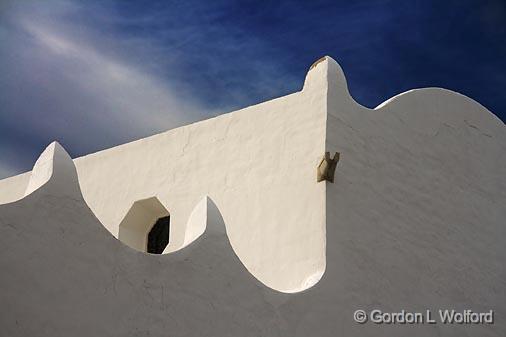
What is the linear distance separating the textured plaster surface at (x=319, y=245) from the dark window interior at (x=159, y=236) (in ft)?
2.53

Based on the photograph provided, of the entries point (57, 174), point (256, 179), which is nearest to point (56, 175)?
point (57, 174)

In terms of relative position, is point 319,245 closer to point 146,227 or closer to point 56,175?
point 56,175

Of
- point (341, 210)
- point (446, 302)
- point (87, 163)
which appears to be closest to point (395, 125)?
point (341, 210)

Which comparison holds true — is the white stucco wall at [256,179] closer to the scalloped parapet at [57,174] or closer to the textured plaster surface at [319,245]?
the textured plaster surface at [319,245]

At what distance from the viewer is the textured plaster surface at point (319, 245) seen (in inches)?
233

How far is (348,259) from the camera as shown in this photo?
857 cm

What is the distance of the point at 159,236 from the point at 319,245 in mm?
4052

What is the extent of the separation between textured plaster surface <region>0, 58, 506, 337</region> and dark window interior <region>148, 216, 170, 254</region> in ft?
2.53

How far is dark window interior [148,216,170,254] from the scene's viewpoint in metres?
11.6

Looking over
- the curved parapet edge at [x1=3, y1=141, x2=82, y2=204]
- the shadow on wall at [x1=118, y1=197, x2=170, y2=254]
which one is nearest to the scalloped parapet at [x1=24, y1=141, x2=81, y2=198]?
the curved parapet edge at [x1=3, y1=141, x2=82, y2=204]

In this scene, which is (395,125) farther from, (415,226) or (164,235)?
(164,235)

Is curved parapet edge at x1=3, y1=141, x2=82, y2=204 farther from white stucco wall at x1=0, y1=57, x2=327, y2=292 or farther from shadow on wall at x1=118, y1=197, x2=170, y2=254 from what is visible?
shadow on wall at x1=118, y1=197, x2=170, y2=254

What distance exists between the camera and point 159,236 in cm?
1178
